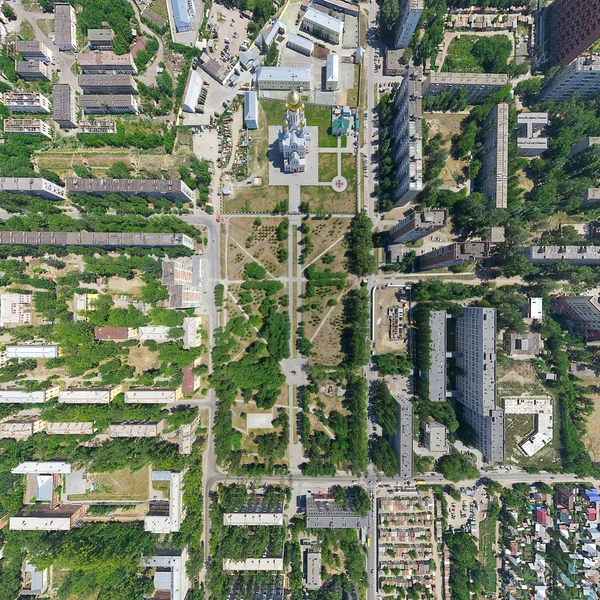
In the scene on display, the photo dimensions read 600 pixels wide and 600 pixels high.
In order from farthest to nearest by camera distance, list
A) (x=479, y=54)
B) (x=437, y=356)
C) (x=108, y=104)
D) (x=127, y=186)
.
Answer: (x=479, y=54)
(x=108, y=104)
(x=437, y=356)
(x=127, y=186)

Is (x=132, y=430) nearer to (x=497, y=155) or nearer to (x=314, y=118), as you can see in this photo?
(x=314, y=118)

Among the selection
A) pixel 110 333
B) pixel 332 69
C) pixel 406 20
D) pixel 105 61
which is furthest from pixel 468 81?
pixel 110 333

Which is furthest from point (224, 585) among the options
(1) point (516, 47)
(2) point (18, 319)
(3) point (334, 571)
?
(1) point (516, 47)

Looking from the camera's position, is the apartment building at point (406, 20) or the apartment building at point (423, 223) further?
the apartment building at point (406, 20)

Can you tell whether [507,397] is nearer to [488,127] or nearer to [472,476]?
[472,476]

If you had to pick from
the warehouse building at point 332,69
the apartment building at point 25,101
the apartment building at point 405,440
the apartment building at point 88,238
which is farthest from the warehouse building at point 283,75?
the apartment building at point 405,440

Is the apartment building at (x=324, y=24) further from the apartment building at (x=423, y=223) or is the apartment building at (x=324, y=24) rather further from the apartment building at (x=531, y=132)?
the apartment building at (x=423, y=223)

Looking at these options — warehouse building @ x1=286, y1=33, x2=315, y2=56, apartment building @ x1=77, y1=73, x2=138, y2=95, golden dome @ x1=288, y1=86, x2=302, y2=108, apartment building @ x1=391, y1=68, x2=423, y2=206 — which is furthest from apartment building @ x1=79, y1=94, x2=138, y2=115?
apartment building @ x1=391, y1=68, x2=423, y2=206
